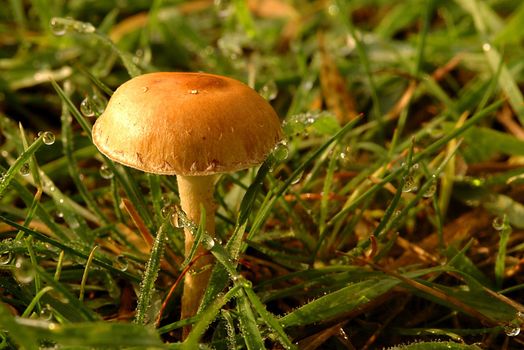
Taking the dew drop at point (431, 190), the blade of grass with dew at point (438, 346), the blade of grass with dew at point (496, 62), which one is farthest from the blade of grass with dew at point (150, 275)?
the blade of grass with dew at point (496, 62)

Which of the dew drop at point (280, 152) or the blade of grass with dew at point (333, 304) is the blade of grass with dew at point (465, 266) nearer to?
the blade of grass with dew at point (333, 304)

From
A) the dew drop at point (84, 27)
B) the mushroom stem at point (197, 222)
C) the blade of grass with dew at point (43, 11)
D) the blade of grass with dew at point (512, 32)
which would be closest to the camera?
the mushroom stem at point (197, 222)

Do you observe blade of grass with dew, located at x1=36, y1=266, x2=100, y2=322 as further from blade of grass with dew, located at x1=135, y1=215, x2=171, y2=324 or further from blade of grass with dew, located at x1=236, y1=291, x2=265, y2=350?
blade of grass with dew, located at x1=236, y1=291, x2=265, y2=350

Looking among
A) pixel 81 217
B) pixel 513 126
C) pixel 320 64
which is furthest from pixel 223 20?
pixel 81 217

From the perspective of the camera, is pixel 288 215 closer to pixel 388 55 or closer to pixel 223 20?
pixel 388 55

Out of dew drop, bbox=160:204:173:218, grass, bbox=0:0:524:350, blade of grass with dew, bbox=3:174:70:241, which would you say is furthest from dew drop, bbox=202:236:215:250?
blade of grass with dew, bbox=3:174:70:241

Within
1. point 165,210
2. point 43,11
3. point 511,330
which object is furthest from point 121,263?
point 43,11

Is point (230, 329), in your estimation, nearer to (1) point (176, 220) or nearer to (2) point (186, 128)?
(1) point (176, 220)

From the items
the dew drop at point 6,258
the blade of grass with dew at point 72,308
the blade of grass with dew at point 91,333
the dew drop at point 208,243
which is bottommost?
the blade of grass with dew at point 72,308
